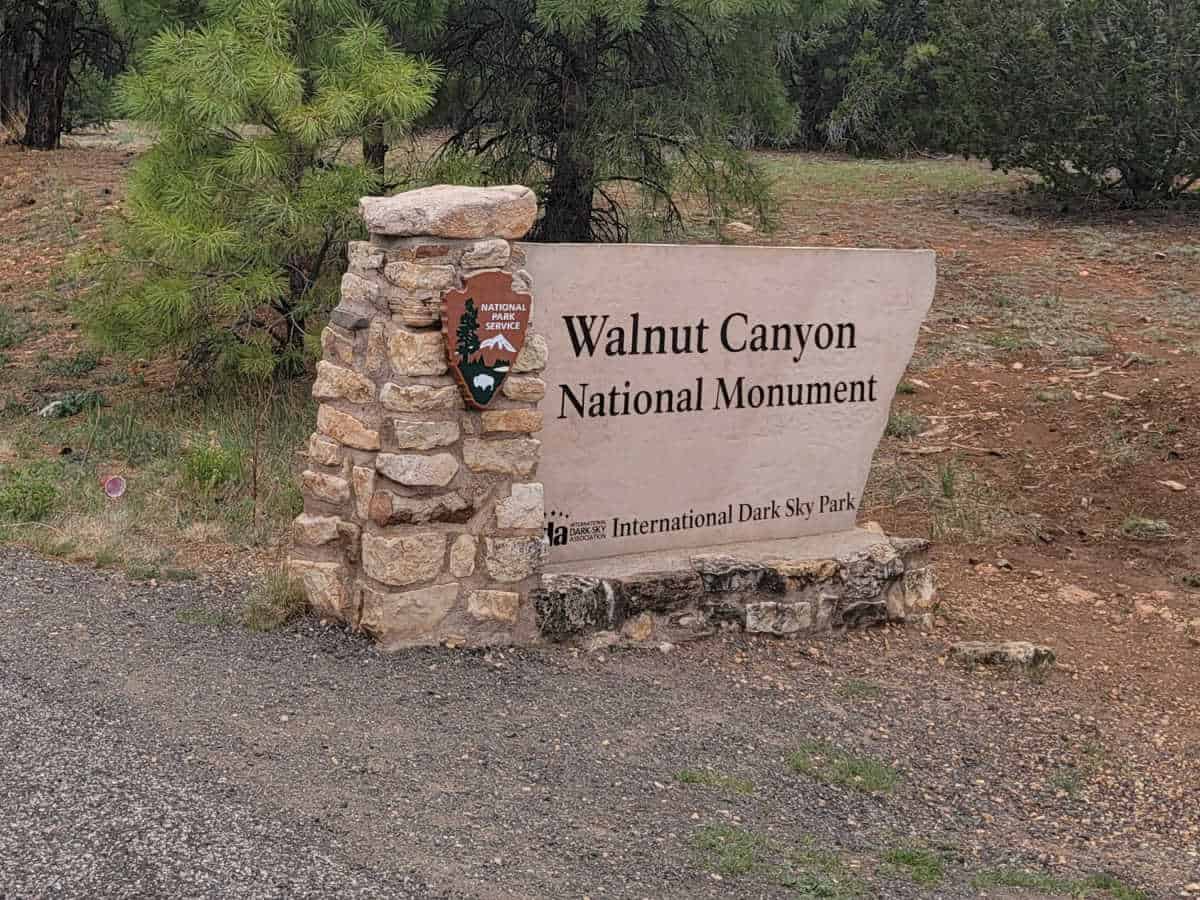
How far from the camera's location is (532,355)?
5.09 metres

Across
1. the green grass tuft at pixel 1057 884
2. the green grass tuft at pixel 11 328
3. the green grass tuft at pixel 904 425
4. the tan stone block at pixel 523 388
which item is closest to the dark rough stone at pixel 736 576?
the tan stone block at pixel 523 388

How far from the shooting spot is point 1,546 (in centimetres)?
618

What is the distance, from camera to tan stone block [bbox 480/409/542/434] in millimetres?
5047

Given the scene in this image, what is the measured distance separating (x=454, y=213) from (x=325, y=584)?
1.38m

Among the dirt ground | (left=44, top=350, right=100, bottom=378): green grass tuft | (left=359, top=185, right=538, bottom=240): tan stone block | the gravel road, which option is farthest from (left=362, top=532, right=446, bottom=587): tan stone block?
(left=44, top=350, right=100, bottom=378): green grass tuft

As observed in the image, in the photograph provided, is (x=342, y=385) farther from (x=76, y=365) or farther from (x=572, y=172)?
(x=76, y=365)

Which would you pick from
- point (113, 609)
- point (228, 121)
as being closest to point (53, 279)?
point (228, 121)

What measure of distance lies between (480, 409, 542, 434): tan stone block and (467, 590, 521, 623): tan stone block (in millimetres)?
577

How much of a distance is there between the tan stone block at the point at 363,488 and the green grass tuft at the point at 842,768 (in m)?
1.64

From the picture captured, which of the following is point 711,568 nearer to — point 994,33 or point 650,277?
point 650,277

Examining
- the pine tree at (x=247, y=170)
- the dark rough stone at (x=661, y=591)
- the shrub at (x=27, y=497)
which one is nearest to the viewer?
the dark rough stone at (x=661, y=591)

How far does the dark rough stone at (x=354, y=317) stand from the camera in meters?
5.02

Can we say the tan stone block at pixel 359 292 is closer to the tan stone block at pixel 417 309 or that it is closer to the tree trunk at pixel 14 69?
the tan stone block at pixel 417 309

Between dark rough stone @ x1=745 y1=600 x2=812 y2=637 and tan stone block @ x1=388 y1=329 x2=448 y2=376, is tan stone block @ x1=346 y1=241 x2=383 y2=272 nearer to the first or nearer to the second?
tan stone block @ x1=388 y1=329 x2=448 y2=376
